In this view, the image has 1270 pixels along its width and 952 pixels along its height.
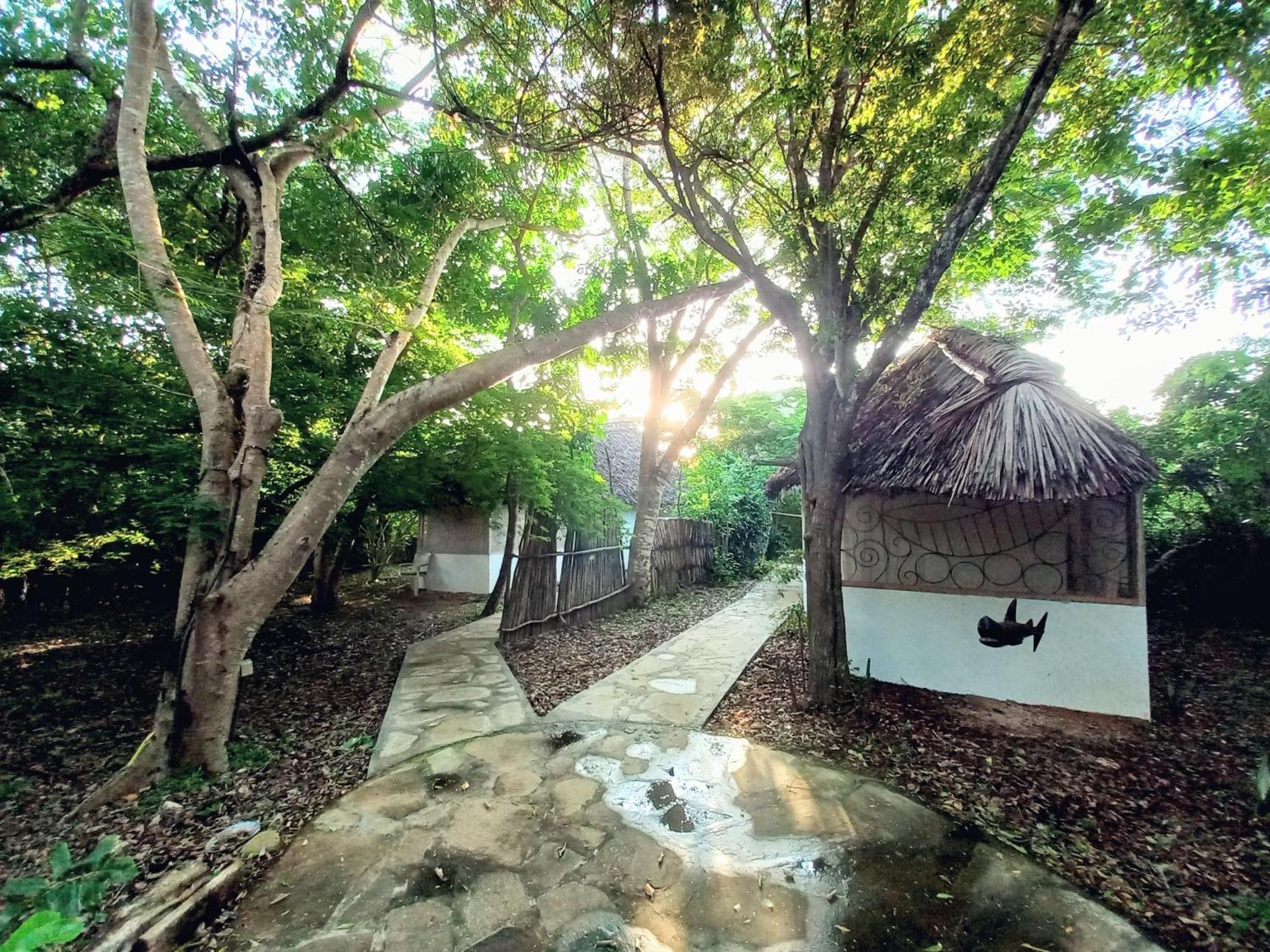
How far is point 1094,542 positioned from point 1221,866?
8.01ft

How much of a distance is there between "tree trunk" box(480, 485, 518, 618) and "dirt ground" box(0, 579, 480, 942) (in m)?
1.37

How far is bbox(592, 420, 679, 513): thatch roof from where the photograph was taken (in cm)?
1355

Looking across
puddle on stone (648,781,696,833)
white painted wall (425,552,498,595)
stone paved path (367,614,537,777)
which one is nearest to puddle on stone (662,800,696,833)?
puddle on stone (648,781,696,833)

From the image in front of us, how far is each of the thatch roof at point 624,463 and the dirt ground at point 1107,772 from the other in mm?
8637

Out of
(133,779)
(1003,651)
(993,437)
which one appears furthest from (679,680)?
(133,779)

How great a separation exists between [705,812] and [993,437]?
3.53 meters

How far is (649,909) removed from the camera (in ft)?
7.33

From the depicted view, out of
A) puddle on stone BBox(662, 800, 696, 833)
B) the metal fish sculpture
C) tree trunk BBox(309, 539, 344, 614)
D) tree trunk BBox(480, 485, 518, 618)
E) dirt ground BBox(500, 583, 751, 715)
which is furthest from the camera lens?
tree trunk BBox(309, 539, 344, 614)

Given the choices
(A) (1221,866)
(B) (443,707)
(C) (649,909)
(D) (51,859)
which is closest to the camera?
(D) (51,859)

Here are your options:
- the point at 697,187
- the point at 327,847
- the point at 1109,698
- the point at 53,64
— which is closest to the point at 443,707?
the point at 327,847

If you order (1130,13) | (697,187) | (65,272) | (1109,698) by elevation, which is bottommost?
(1109,698)

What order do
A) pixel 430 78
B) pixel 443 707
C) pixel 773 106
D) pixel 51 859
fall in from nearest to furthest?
pixel 51 859, pixel 773 106, pixel 443 707, pixel 430 78

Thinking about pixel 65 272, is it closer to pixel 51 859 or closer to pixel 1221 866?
pixel 51 859

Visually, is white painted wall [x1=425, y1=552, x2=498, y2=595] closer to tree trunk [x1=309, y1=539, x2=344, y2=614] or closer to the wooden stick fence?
tree trunk [x1=309, y1=539, x2=344, y2=614]
